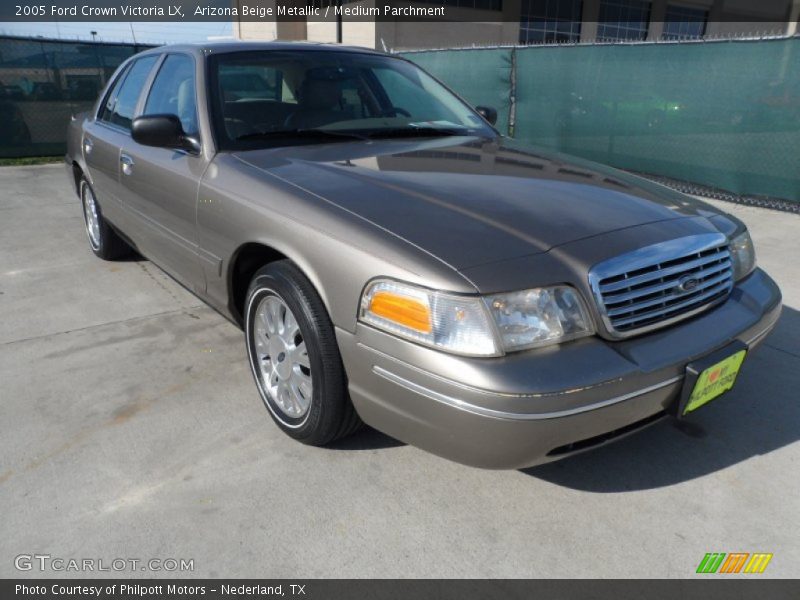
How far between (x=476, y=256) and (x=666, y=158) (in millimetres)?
6733

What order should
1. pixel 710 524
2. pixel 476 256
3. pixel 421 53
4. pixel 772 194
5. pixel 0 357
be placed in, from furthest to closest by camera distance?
pixel 421 53 → pixel 772 194 → pixel 0 357 → pixel 710 524 → pixel 476 256

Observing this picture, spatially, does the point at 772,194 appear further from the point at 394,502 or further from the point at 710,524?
the point at 394,502

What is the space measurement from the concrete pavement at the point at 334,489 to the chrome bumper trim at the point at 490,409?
514mm

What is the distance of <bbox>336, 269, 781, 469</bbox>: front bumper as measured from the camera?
5.85ft

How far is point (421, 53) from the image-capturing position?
1161 centimetres

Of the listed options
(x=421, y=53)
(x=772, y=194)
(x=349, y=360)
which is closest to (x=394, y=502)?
(x=349, y=360)

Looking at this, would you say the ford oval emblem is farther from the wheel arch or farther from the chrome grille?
the wheel arch

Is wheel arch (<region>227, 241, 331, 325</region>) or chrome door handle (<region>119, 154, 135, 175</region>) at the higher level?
chrome door handle (<region>119, 154, 135, 175</region>)

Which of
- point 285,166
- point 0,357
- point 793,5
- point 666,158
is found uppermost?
point 793,5

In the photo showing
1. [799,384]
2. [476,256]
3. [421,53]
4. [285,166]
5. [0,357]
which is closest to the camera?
[476,256]

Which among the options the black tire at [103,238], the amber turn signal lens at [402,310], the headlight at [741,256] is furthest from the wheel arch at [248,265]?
the black tire at [103,238]

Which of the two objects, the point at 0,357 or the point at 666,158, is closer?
the point at 0,357

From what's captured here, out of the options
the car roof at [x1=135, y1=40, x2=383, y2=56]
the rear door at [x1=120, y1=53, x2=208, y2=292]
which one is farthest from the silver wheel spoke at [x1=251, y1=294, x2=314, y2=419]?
the car roof at [x1=135, y1=40, x2=383, y2=56]

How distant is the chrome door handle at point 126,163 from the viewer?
3.62 meters
